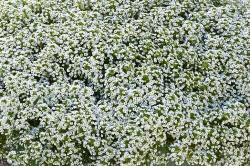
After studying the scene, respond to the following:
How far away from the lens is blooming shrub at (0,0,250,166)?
8.13 feet

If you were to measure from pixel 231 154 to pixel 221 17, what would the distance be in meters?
1.06

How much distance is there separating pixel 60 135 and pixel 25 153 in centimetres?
25

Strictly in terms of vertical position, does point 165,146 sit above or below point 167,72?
below

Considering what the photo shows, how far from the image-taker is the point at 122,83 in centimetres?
264

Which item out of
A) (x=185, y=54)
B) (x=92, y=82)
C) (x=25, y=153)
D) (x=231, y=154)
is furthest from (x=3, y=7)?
(x=231, y=154)

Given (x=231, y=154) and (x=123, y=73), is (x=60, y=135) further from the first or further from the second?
(x=231, y=154)

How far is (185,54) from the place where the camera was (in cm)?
282

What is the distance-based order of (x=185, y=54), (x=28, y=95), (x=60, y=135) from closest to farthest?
1. (x=60, y=135)
2. (x=28, y=95)
3. (x=185, y=54)

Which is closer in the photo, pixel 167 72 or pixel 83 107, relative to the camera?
pixel 83 107

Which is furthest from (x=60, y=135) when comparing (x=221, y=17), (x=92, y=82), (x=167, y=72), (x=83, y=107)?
(x=221, y=17)

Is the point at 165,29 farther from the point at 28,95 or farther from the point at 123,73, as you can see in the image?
the point at 28,95

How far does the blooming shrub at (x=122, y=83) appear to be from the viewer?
2477mm

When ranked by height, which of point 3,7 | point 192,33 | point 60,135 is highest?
point 3,7

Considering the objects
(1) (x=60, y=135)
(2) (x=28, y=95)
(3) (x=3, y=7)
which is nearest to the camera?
(1) (x=60, y=135)
